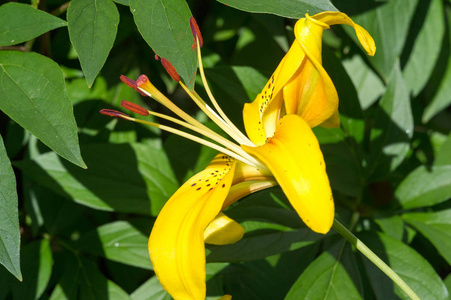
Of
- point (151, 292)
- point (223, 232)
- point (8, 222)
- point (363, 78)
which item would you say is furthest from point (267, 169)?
point (363, 78)

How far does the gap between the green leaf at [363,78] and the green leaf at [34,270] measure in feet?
2.66

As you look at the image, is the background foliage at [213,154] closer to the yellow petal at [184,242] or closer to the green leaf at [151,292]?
the green leaf at [151,292]

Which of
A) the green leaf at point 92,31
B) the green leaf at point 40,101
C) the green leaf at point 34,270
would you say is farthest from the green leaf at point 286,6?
the green leaf at point 34,270

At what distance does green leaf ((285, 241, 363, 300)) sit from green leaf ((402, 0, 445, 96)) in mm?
477

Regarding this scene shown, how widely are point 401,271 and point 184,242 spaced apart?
1.64 feet

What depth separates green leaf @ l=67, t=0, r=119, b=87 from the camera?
0.78 m

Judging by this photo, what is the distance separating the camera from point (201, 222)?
2.30 ft

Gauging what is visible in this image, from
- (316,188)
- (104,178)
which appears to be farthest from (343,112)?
(316,188)

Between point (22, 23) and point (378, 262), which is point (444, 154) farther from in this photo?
point (22, 23)

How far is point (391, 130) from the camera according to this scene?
1.22 metres

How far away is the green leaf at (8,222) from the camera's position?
0.73m

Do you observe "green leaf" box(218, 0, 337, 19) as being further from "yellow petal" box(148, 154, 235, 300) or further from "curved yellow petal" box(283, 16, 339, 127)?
"yellow petal" box(148, 154, 235, 300)

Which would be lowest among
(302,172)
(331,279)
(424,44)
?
(331,279)

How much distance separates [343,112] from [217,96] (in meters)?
0.27
